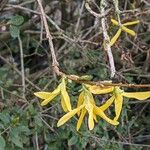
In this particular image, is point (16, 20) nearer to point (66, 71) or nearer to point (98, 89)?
point (66, 71)

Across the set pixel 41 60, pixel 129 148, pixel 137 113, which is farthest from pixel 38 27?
pixel 129 148

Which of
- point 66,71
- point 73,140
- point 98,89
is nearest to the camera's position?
point 98,89

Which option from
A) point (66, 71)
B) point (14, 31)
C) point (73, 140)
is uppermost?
point (14, 31)

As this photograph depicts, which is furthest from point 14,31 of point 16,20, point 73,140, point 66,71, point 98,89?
point 98,89

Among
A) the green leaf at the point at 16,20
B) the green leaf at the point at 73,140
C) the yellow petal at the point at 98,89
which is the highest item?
the green leaf at the point at 16,20

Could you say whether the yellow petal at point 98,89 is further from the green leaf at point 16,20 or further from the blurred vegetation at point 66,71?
the green leaf at point 16,20

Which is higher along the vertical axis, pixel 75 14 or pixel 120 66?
pixel 75 14

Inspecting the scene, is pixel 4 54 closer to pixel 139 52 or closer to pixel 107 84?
pixel 139 52

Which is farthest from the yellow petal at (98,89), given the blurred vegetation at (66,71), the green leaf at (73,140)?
the green leaf at (73,140)
